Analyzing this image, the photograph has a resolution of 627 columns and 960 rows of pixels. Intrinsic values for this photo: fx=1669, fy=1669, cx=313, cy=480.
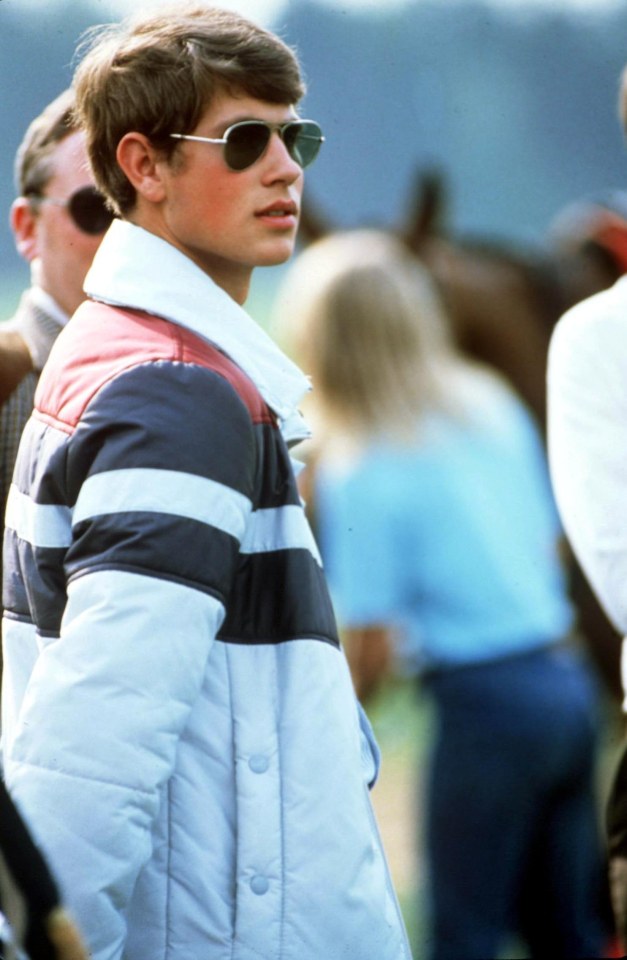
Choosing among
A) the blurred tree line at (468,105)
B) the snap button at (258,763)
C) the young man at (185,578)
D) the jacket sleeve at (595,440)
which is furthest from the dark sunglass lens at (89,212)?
the blurred tree line at (468,105)

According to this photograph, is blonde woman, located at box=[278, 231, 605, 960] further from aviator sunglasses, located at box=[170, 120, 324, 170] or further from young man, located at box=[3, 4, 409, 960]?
aviator sunglasses, located at box=[170, 120, 324, 170]

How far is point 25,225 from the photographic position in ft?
8.22

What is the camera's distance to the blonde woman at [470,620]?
3117mm

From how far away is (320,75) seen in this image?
4.64m

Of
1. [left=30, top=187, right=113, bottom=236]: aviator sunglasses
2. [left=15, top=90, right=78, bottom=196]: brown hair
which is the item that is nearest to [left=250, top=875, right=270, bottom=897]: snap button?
[left=30, top=187, right=113, bottom=236]: aviator sunglasses

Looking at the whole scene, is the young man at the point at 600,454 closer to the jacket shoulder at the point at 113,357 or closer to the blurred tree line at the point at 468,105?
the jacket shoulder at the point at 113,357

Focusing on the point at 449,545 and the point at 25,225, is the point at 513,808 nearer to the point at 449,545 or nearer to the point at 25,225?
the point at 449,545

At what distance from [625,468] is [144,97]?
1000 millimetres

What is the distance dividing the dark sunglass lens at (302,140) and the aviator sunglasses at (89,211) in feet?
1.30

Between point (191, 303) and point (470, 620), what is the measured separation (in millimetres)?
1350

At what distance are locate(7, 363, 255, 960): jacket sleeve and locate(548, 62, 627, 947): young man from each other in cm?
91

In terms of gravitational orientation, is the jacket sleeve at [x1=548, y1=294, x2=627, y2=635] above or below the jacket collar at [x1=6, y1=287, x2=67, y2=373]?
below

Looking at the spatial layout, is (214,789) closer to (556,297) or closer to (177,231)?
(177,231)

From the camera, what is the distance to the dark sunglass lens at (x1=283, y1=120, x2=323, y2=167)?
205 centimetres
